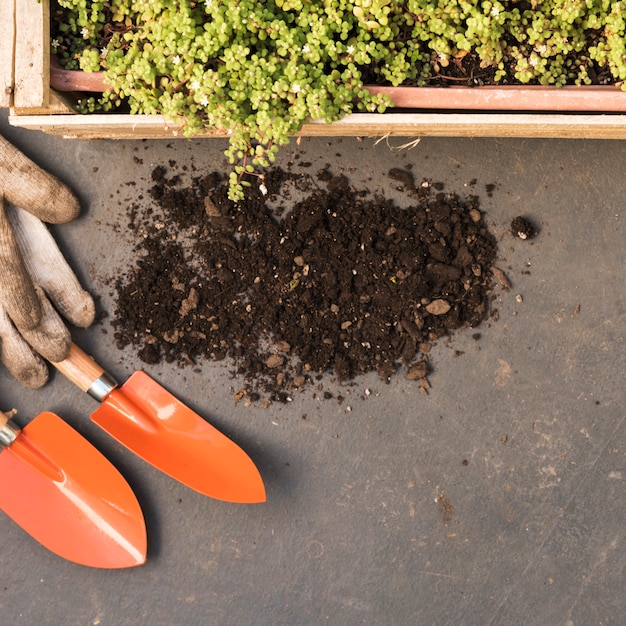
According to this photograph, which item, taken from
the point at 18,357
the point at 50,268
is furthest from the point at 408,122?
the point at 18,357

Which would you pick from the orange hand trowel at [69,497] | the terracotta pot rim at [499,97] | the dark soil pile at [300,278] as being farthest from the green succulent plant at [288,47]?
the orange hand trowel at [69,497]

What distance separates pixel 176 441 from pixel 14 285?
0.66m

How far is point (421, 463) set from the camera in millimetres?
1932

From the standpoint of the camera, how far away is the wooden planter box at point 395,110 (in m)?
1.45

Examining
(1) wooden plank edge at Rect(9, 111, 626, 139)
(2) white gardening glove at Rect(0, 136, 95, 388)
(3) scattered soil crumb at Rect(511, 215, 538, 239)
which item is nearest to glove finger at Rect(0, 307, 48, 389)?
(2) white gardening glove at Rect(0, 136, 95, 388)

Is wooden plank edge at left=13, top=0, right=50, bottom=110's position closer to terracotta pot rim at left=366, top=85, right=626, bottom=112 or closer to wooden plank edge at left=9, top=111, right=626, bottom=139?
wooden plank edge at left=9, top=111, right=626, bottom=139

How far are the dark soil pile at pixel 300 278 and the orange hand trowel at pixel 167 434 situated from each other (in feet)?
0.40

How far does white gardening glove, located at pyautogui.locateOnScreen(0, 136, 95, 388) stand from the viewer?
1.81 m

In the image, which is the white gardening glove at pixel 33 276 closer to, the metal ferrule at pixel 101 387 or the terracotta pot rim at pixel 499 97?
the metal ferrule at pixel 101 387

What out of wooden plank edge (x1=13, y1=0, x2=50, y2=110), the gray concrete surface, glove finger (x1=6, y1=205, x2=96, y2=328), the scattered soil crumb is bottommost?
the gray concrete surface

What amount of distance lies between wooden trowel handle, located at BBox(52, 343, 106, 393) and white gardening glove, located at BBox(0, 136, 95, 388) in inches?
0.9

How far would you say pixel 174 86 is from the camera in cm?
144

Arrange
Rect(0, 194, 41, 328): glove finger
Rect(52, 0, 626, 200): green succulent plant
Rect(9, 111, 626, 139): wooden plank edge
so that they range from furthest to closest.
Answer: Rect(0, 194, 41, 328): glove finger → Rect(9, 111, 626, 139): wooden plank edge → Rect(52, 0, 626, 200): green succulent plant

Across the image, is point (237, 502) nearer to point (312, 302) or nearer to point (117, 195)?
point (312, 302)
